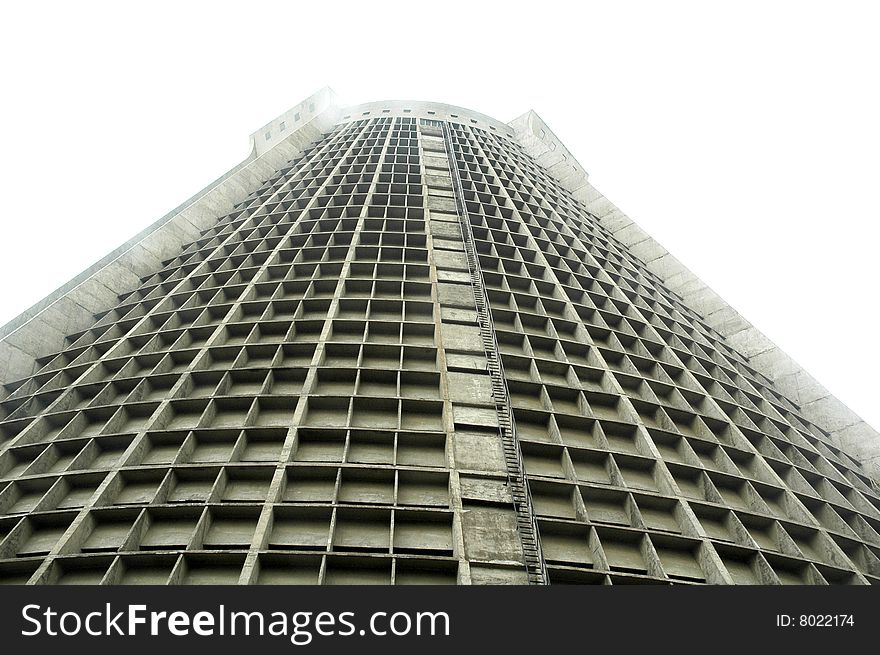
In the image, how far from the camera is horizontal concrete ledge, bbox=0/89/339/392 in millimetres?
18969

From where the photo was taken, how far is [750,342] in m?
26.4

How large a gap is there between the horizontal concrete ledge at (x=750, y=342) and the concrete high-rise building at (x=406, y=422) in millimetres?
106

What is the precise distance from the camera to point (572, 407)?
52.3 ft

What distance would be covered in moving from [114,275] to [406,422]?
14927 mm

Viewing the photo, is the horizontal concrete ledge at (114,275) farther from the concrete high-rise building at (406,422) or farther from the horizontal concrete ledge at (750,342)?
the horizontal concrete ledge at (750,342)

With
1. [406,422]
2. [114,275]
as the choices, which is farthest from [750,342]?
[114,275]

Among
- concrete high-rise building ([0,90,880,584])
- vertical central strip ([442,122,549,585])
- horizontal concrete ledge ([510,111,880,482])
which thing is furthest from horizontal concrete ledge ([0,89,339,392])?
horizontal concrete ledge ([510,111,880,482])

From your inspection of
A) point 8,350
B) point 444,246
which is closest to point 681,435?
point 444,246

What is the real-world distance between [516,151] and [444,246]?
24.2 m

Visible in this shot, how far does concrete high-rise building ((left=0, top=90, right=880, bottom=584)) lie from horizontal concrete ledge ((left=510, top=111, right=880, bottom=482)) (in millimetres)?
106

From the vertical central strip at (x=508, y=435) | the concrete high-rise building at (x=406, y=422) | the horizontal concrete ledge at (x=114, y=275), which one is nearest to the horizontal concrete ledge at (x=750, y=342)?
the concrete high-rise building at (x=406, y=422)

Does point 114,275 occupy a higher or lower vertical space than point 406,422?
lower

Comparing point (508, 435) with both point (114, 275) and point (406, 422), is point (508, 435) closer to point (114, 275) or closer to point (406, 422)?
point (406, 422)

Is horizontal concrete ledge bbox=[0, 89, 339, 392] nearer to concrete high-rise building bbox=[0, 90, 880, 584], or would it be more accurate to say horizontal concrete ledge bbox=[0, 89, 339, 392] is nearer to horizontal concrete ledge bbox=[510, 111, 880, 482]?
concrete high-rise building bbox=[0, 90, 880, 584]
